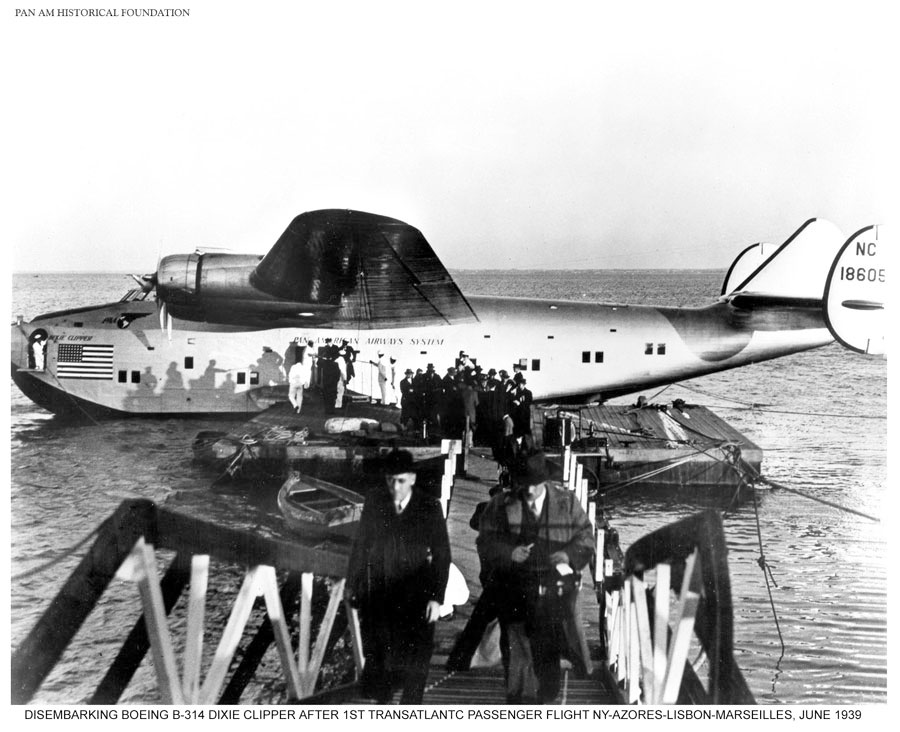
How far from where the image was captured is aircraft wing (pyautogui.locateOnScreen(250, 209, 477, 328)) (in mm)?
4031

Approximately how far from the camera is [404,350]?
4324 mm

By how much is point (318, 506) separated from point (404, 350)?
Answer: 3.51 ft

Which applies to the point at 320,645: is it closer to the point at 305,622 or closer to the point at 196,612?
the point at 305,622

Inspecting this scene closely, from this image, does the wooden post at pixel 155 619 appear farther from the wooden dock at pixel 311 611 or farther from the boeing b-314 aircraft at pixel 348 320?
the boeing b-314 aircraft at pixel 348 320

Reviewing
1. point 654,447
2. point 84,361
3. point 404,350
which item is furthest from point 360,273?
point 654,447

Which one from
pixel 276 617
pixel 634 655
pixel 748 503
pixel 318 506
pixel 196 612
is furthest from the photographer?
pixel 748 503

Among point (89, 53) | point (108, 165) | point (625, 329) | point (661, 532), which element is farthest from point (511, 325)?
point (89, 53)

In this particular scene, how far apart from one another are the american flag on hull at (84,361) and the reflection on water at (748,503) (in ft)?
0.99

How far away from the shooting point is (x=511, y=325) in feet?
15.0

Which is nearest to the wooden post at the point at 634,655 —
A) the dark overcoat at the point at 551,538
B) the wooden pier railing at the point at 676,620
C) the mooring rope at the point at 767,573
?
the wooden pier railing at the point at 676,620

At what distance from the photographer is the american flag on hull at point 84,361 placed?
4340mm

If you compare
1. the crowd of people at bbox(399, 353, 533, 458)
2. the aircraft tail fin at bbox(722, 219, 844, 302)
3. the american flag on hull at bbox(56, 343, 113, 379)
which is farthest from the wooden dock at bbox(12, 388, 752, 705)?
the aircraft tail fin at bbox(722, 219, 844, 302)

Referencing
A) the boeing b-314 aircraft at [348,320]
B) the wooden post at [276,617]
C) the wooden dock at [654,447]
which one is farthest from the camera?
the wooden dock at [654,447]

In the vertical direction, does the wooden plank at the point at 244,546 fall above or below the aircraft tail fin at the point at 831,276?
below
